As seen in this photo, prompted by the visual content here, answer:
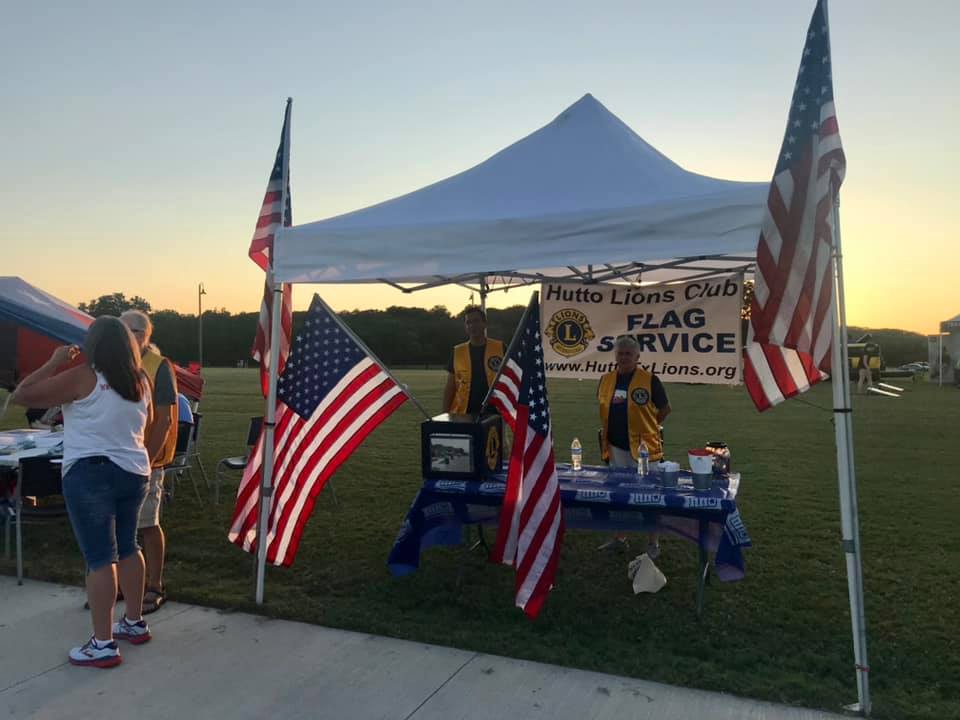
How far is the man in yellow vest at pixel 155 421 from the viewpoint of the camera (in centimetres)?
410

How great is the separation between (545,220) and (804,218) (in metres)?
1.45

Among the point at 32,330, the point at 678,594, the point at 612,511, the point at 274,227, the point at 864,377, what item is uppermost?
the point at 274,227

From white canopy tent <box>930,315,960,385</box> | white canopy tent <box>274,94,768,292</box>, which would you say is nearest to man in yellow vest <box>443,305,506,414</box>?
white canopy tent <box>274,94,768,292</box>

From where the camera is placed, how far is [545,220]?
4.21 metres

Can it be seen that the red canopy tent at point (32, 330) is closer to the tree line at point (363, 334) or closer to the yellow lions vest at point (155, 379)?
the yellow lions vest at point (155, 379)

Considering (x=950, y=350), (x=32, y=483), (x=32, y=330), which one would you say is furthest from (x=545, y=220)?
(x=950, y=350)

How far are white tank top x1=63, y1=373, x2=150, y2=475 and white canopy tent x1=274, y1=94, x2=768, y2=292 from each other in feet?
4.83

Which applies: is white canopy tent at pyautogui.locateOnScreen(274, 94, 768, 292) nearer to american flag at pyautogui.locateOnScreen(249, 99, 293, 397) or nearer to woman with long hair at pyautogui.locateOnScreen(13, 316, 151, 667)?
american flag at pyautogui.locateOnScreen(249, 99, 293, 397)

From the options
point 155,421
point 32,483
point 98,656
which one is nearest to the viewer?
point 98,656

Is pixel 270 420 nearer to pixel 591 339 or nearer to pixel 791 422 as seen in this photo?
pixel 591 339

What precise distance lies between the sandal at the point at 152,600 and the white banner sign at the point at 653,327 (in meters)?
3.61

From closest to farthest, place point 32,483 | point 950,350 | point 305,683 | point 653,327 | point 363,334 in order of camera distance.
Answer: point 305,683 < point 32,483 < point 653,327 < point 950,350 < point 363,334

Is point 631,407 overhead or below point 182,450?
overhead

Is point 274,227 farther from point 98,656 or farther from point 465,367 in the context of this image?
point 98,656
